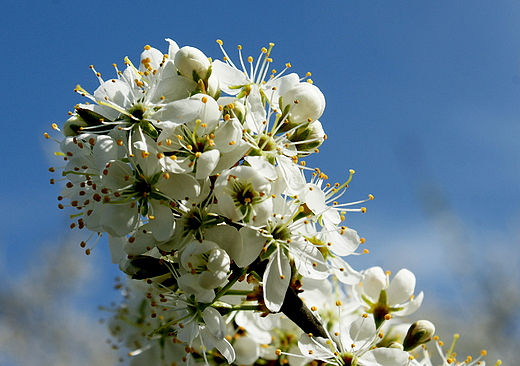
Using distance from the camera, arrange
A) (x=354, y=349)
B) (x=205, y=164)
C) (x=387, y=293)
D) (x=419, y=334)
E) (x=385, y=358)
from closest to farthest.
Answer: (x=205, y=164) < (x=385, y=358) < (x=354, y=349) < (x=419, y=334) < (x=387, y=293)

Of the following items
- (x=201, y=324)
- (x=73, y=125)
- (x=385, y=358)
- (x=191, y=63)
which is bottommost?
(x=385, y=358)

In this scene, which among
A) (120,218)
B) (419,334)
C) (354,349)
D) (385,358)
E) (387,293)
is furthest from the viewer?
(387,293)

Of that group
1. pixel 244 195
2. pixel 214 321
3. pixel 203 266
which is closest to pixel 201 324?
pixel 214 321

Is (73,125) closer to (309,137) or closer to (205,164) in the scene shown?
(205,164)

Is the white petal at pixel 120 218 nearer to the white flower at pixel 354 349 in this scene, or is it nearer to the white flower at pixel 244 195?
the white flower at pixel 244 195

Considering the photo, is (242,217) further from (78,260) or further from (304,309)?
(78,260)

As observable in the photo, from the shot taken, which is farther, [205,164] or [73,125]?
[73,125]

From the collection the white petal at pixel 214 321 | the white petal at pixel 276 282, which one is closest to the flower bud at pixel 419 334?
the white petal at pixel 276 282

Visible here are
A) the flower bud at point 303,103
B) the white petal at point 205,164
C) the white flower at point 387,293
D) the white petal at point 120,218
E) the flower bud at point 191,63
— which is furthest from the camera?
the white flower at point 387,293
